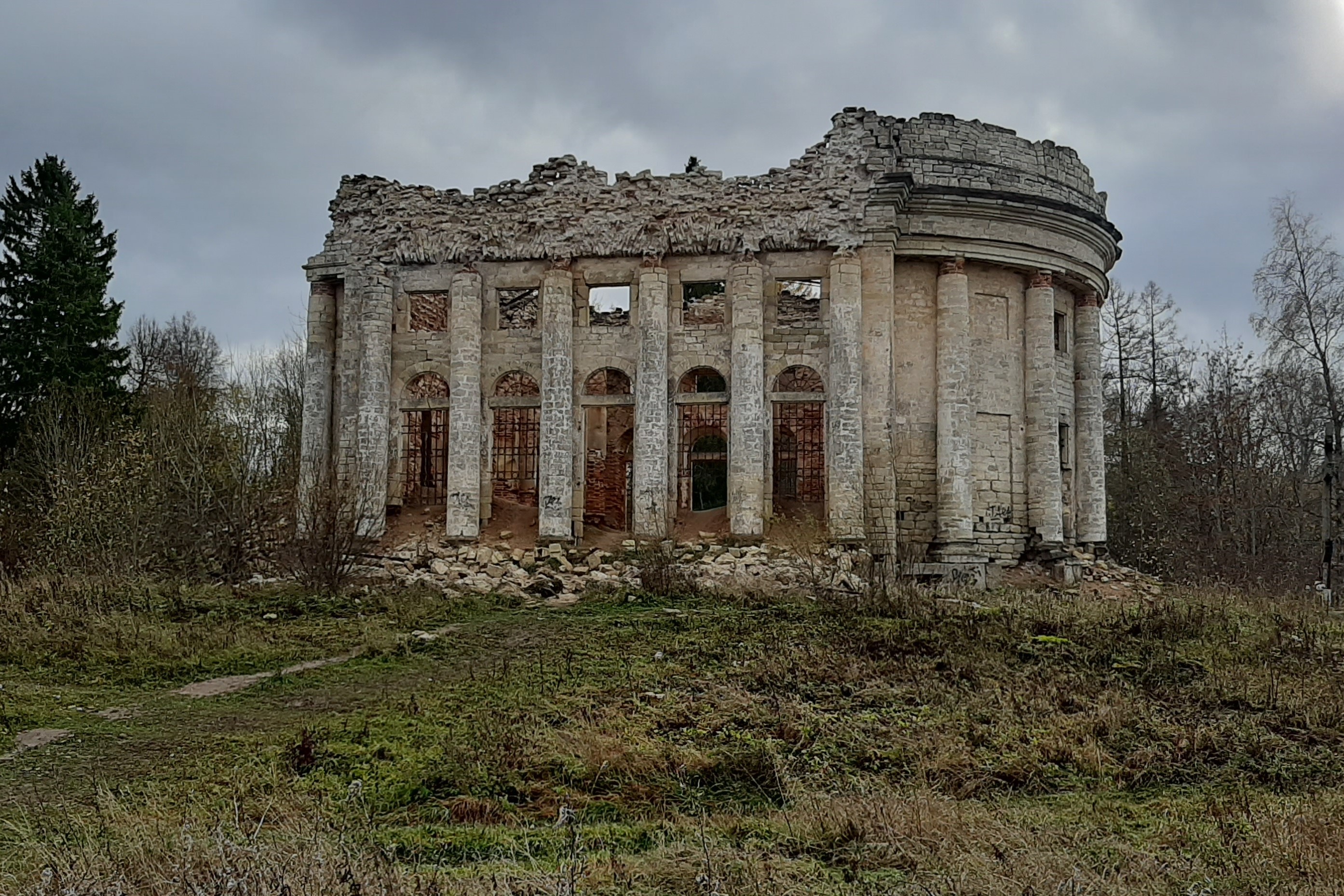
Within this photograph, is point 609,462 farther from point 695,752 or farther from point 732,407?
point 695,752

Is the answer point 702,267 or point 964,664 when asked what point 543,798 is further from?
point 702,267

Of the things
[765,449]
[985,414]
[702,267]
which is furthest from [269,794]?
[985,414]

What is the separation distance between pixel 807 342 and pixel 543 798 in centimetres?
1415

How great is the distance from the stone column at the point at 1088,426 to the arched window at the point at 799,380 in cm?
556

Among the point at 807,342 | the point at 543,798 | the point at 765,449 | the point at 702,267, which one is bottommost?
the point at 543,798

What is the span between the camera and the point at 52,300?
25.6 meters

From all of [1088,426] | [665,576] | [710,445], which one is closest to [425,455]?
[665,576]

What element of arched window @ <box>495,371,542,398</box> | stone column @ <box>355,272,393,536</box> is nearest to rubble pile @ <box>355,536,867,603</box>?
stone column @ <box>355,272,393,536</box>

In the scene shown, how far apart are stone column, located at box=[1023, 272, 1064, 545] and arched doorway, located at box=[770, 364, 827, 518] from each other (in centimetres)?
406

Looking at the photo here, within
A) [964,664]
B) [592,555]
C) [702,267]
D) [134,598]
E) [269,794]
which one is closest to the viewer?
[269,794]

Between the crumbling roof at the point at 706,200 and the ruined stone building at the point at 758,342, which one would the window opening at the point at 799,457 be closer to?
A: the ruined stone building at the point at 758,342

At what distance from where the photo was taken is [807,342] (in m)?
20.3

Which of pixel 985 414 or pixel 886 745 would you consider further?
pixel 985 414

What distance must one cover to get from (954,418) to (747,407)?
3832 millimetres
